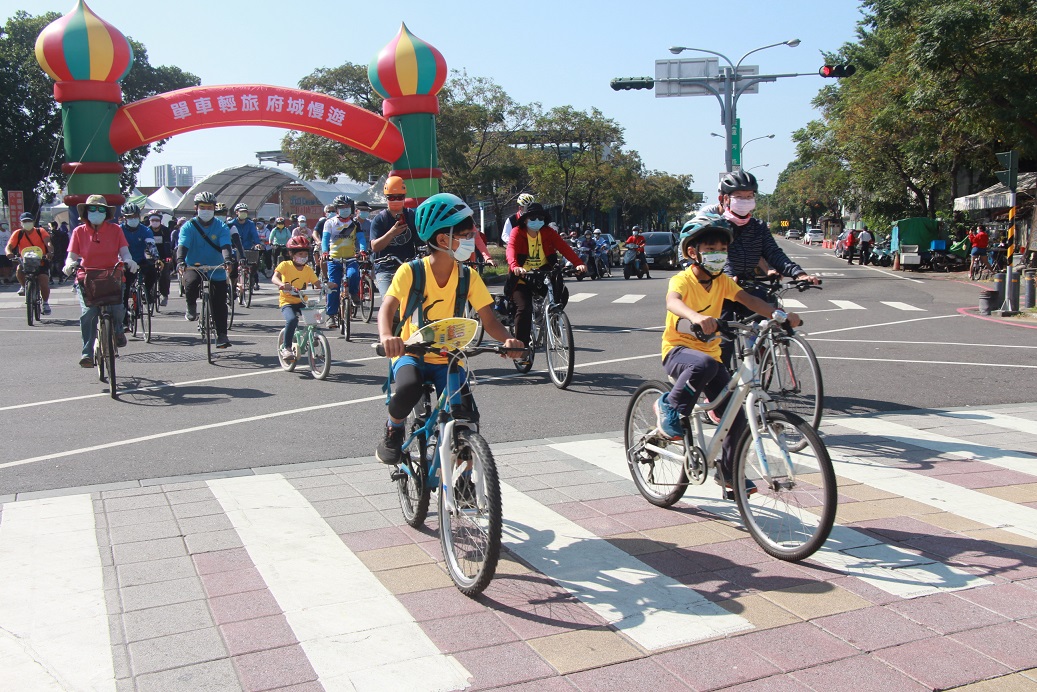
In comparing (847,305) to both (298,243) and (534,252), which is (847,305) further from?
(298,243)

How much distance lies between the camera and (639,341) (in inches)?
543

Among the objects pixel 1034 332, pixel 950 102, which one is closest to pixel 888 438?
pixel 1034 332

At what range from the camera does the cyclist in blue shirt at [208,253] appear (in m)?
11.6

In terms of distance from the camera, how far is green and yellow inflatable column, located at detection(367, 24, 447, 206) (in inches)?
669

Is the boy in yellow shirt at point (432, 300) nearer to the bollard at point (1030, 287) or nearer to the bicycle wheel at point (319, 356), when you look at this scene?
the bicycle wheel at point (319, 356)

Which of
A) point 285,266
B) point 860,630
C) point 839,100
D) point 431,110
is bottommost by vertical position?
point 860,630

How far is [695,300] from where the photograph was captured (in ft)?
17.1

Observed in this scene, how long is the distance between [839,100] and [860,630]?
4929cm

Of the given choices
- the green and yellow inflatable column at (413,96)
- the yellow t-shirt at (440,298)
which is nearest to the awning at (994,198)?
the green and yellow inflatable column at (413,96)

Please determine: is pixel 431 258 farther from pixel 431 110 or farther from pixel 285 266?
pixel 431 110

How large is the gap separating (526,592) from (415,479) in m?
0.99

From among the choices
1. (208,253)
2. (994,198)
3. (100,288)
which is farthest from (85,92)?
(994,198)

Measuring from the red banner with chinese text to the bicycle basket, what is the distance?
8512 mm

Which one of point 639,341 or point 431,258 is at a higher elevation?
point 431,258
